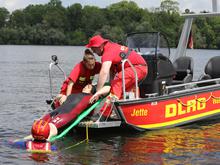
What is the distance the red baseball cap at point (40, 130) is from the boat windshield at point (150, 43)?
128 inches

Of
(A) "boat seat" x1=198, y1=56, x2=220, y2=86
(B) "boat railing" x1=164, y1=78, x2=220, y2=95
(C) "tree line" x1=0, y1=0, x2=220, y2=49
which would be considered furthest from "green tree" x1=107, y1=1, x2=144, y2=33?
(B) "boat railing" x1=164, y1=78, x2=220, y2=95

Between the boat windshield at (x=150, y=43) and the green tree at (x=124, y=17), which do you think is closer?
the boat windshield at (x=150, y=43)

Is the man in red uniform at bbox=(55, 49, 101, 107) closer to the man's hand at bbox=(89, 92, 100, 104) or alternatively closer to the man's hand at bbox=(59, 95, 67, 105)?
the man's hand at bbox=(59, 95, 67, 105)

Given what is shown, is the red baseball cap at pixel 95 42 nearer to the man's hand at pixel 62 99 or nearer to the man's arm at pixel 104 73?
the man's arm at pixel 104 73

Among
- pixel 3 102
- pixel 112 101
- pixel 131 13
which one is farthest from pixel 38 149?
pixel 131 13

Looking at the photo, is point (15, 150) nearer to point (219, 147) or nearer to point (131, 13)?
point (219, 147)

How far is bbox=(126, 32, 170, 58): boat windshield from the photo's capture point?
464 inches

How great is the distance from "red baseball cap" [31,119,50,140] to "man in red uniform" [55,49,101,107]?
1476 mm

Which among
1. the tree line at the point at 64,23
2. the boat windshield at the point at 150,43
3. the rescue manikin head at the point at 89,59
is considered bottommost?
the rescue manikin head at the point at 89,59

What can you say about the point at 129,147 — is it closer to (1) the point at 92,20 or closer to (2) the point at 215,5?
(2) the point at 215,5

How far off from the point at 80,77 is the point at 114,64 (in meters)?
0.84

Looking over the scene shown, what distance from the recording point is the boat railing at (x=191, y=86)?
38.7 feet

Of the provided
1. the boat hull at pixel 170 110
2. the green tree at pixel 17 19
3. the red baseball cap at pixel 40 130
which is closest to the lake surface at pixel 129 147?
the boat hull at pixel 170 110

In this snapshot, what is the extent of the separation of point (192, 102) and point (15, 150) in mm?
4271
